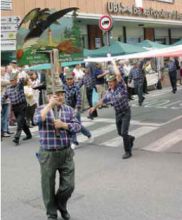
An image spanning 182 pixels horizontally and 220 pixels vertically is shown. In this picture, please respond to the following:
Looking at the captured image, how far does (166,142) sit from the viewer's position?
1135 centimetres

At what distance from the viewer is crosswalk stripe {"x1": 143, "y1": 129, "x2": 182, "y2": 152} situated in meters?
10.8

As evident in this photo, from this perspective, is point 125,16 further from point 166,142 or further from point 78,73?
point 166,142

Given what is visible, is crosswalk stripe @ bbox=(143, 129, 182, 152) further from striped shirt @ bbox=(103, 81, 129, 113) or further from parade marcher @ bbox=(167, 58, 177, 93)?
parade marcher @ bbox=(167, 58, 177, 93)

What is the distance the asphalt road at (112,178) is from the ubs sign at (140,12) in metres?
16.5

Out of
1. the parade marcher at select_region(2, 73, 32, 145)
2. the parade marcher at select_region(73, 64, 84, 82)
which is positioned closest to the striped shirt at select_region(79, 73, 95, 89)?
the parade marcher at select_region(73, 64, 84, 82)

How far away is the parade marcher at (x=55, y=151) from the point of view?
6.00 meters

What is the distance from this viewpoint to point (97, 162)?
31.9 feet

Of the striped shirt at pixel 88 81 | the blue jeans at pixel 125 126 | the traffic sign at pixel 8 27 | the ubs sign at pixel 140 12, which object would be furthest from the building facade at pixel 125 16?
the blue jeans at pixel 125 126

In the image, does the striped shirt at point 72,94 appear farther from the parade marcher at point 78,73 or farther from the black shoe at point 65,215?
the parade marcher at point 78,73

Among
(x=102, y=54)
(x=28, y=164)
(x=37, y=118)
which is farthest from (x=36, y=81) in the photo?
(x=37, y=118)

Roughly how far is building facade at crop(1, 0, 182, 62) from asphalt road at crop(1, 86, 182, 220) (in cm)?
1231

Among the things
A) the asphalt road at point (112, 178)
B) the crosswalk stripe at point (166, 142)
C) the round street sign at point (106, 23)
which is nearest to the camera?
the asphalt road at point (112, 178)

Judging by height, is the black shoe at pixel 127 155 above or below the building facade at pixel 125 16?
below

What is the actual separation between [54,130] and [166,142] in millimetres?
5793
